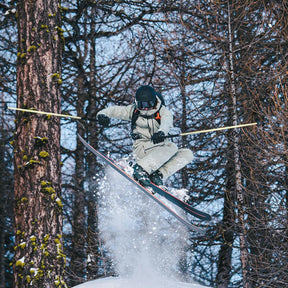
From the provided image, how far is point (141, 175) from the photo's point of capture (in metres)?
5.38

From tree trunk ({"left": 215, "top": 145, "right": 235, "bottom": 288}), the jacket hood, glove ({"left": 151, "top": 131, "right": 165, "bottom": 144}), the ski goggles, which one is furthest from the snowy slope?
tree trunk ({"left": 215, "top": 145, "right": 235, "bottom": 288})

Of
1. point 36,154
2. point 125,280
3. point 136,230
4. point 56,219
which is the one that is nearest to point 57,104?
point 36,154

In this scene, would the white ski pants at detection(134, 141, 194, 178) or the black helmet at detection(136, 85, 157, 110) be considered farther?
the white ski pants at detection(134, 141, 194, 178)

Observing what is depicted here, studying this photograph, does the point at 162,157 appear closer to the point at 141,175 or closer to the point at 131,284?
the point at 141,175

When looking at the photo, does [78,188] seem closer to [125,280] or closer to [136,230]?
[136,230]

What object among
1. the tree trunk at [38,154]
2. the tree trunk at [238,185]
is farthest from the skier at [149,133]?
the tree trunk at [238,185]

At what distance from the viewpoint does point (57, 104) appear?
5.18m

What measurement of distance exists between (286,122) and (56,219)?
19.8 feet

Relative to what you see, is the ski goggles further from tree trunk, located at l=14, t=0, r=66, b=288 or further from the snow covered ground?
the snow covered ground

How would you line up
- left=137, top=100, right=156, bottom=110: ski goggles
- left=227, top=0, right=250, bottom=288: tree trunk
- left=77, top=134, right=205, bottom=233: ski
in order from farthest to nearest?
left=227, top=0, right=250, bottom=288: tree trunk, left=77, top=134, right=205, bottom=233: ski, left=137, top=100, right=156, bottom=110: ski goggles

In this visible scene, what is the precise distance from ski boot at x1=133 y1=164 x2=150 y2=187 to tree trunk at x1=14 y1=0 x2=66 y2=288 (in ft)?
3.44

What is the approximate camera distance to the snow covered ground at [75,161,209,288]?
29.7 feet

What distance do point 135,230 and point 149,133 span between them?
6119mm

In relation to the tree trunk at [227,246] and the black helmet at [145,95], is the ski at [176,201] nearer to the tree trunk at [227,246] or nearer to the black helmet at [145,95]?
the black helmet at [145,95]
